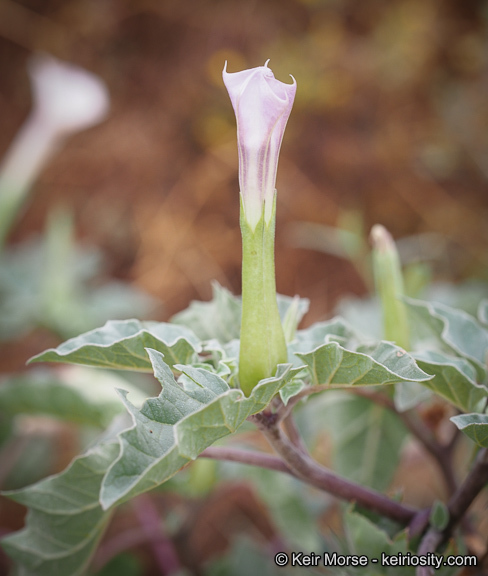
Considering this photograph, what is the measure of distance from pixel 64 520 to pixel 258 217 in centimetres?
28

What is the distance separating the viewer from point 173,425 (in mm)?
294

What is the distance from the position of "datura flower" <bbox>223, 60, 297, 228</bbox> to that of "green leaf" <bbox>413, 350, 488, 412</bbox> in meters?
0.16

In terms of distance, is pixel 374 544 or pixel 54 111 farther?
pixel 54 111

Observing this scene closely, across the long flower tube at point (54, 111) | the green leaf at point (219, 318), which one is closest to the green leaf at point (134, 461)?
the green leaf at point (219, 318)

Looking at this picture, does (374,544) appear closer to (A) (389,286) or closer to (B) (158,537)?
(A) (389,286)

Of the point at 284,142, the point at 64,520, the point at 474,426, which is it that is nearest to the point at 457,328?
the point at 474,426

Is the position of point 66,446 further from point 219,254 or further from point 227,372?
point 227,372

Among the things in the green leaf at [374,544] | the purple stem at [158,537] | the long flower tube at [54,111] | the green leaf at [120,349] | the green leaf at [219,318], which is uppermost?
the long flower tube at [54,111]

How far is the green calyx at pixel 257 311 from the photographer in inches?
13.0

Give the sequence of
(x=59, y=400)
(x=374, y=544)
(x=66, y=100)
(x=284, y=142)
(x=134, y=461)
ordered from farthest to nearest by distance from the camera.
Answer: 1. (x=284, y=142)
2. (x=66, y=100)
3. (x=59, y=400)
4. (x=374, y=544)
5. (x=134, y=461)

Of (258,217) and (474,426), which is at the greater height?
(258,217)

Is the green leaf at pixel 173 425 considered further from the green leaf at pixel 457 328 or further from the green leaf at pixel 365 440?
A: the green leaf at pixel 365 440

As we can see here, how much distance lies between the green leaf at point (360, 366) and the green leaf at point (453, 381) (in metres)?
0.04

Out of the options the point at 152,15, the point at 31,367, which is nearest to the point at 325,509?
the point at 31,367
